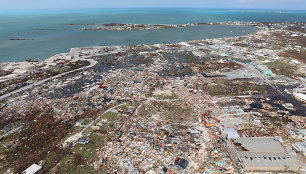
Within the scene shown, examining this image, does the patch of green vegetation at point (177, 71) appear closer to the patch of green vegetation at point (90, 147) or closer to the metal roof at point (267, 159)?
the patch of green vegetation at point (90, 147)

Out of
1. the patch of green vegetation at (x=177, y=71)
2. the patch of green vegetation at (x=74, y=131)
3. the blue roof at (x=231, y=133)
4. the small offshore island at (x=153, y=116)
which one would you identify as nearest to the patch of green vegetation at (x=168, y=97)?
the small offshore island at (x=153, y=116)

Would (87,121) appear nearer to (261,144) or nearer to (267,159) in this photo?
(267,159)

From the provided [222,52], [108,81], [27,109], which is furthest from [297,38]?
[27,109]

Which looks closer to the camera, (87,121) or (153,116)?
(87,121)

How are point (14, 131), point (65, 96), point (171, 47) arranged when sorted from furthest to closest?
point (171, 47) < point (65, 96) < point (14, 131)

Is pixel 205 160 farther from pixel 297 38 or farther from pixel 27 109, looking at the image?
pixel 297 38

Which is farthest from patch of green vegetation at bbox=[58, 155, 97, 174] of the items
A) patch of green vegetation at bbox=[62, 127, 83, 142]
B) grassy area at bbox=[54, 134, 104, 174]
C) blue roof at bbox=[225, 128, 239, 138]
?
blue roof at bbox=[225, 128, 239, 138]

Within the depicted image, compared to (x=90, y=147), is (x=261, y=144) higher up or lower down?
higher up

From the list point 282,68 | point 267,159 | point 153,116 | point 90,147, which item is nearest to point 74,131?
point 90,147

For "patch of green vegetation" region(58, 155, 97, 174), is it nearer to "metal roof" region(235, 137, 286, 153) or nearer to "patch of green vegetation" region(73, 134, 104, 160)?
"patch of green vegetation" region(73, 134, 104, 160)
